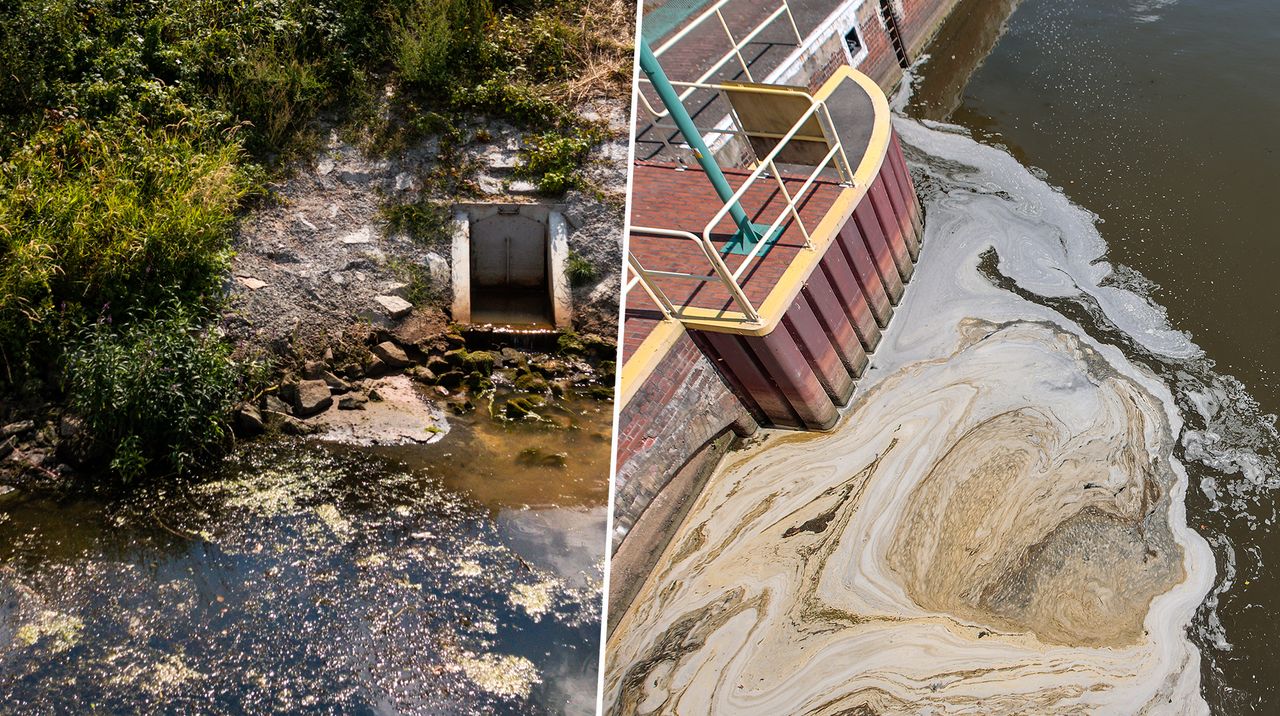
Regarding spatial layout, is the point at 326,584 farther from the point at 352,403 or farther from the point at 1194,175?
the point at 1194,175

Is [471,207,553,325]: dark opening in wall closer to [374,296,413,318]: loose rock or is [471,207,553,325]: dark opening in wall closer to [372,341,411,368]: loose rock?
[374,296,413,318]: loose rock

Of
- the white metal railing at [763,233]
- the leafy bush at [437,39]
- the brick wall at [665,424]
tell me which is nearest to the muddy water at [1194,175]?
the white metal railing at [763,233]

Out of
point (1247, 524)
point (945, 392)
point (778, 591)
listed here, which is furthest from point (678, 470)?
point (1247, 524)

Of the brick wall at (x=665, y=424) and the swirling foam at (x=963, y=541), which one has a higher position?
the brick wall at (x=665, y=424)

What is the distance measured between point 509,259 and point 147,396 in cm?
292

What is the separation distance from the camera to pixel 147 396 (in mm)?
7133

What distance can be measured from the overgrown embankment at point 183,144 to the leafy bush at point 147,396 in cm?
1

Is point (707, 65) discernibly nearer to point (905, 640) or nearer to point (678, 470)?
point (678, 470)

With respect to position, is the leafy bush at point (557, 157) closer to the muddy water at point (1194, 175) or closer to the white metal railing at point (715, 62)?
the white metal railing at point (715, 62)

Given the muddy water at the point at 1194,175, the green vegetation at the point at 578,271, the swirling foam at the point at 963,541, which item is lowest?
the muddy water at the point at 1194,175

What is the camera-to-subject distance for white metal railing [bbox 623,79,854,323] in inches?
218

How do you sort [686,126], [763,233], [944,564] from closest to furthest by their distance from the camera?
[686,126]
[944,564]
[763,233]

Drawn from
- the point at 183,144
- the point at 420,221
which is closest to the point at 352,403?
the point at 420,221

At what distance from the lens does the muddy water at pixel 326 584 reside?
5742 mm
